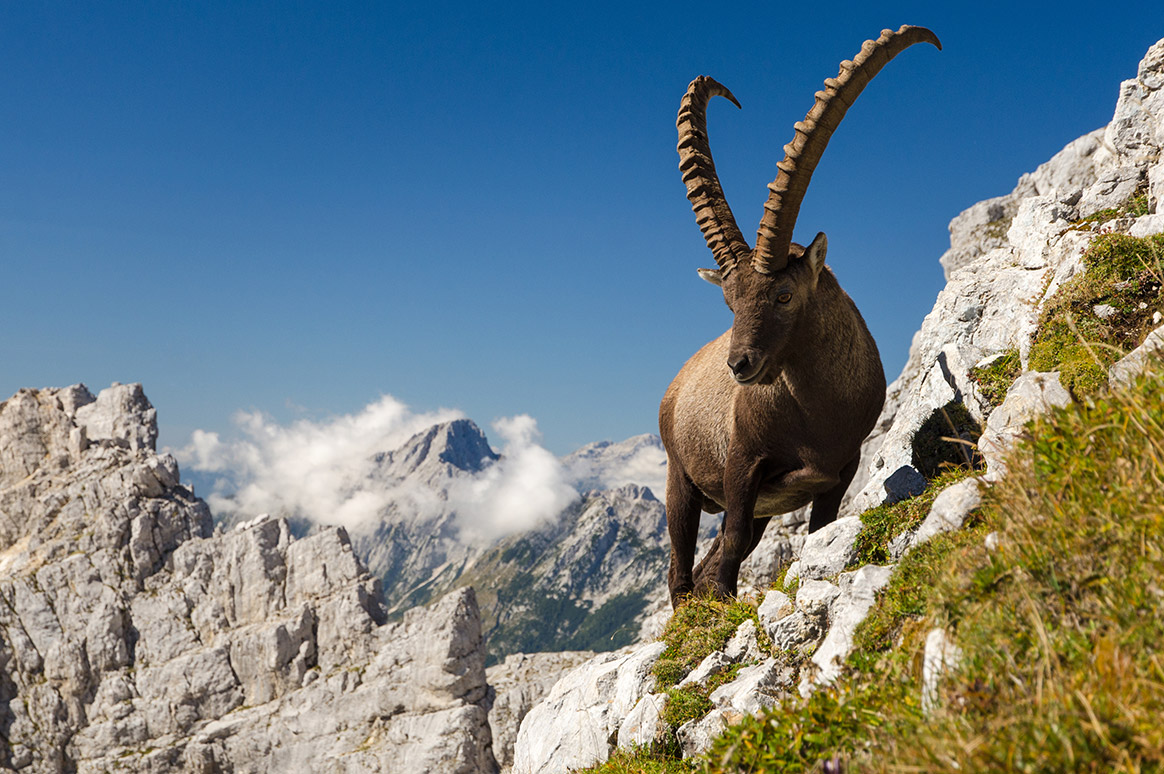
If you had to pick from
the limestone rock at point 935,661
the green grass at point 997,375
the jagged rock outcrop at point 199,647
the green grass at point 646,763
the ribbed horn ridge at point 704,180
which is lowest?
the green grass at point 646,763

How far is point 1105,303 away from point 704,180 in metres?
5.90

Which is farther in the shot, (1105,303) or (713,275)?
(713,275)

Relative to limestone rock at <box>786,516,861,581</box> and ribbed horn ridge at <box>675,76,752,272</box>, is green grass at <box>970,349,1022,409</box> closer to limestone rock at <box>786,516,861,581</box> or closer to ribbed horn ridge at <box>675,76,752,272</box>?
limestone rock at <box>786,516,861,581</box>

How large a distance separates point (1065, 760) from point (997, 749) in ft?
1.06

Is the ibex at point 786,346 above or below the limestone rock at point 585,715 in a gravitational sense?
above

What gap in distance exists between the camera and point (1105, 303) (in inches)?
399

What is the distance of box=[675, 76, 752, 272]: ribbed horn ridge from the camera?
34.6ft

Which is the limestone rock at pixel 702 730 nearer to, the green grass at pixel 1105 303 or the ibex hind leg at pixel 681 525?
the green grass at pixel 1105 303

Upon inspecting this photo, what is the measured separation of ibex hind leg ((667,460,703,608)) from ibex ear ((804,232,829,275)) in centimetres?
564

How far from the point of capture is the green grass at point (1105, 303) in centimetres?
925

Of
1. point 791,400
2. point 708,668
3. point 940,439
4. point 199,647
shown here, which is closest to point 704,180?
point 791,400

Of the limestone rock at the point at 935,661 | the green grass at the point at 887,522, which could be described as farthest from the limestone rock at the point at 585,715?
the limestone rock at the point at 935,661

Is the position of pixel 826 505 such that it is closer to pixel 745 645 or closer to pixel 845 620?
pixel 745 645

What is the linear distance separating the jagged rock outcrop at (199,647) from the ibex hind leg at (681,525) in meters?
129
